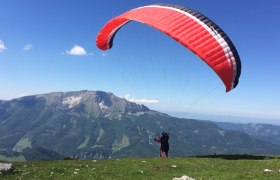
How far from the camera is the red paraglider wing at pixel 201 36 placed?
22.4 m

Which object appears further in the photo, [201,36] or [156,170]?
[156,170]

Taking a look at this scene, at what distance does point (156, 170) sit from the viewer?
1029 inches

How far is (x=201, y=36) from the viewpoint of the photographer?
2333 centimetres

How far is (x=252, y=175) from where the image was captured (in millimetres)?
20531

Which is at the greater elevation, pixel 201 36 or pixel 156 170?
pixel 201 36

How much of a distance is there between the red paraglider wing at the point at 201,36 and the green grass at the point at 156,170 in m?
5.92

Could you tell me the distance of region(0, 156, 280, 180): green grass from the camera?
22463mm

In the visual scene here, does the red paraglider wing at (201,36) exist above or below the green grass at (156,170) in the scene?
above

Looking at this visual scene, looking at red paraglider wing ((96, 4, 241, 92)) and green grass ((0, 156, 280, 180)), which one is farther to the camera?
green grass ((0, 156, 280, 180))

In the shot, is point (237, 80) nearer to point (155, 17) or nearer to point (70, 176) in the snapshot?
point (155, 17)

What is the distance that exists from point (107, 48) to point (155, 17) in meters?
10.2

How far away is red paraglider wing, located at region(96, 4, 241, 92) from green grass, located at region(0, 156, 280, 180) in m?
5.92

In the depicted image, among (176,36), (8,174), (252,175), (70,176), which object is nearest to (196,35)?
(176,36)

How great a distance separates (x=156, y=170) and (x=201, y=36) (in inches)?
413
